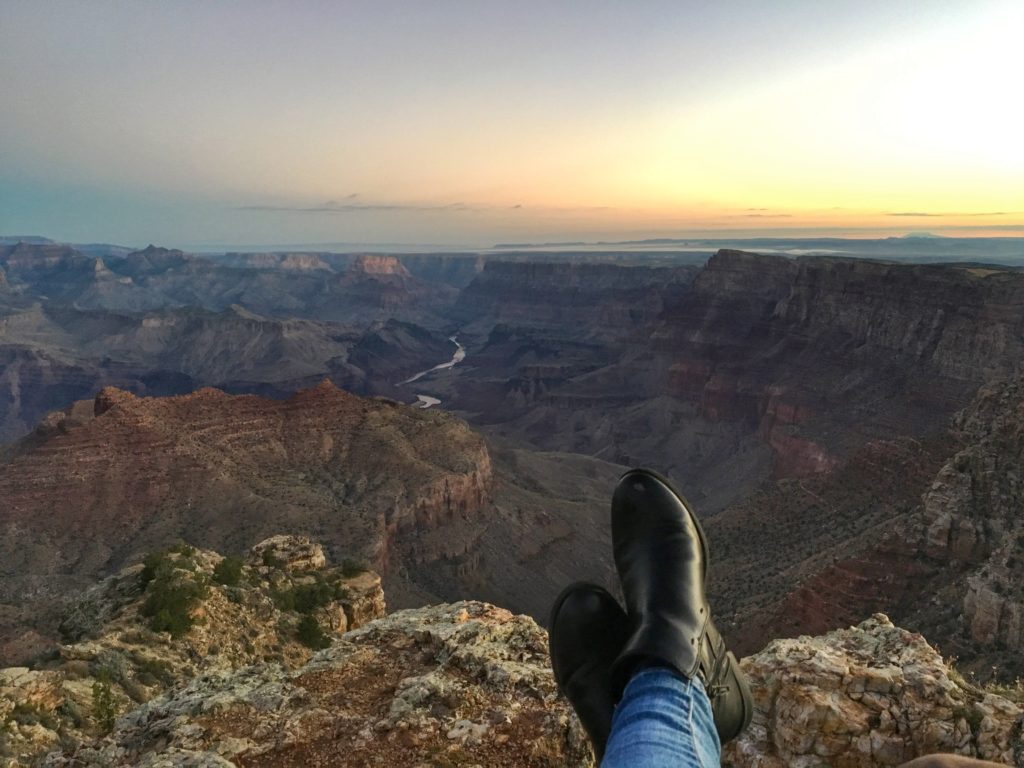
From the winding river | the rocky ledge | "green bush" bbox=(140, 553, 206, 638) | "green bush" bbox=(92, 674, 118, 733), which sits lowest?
the winding river

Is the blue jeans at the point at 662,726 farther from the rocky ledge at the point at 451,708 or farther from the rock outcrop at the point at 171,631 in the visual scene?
the rock outcrop at the point at 171,631

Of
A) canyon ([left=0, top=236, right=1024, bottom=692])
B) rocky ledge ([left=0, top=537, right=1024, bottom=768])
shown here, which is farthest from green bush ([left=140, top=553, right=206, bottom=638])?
canyon ([left=0, top=236, right=1024, bottom=692])

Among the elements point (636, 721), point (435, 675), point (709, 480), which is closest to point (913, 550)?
point (435, 675)

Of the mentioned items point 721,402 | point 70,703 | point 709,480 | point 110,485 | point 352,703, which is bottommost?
point 709,480

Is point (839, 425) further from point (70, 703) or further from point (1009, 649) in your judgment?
point (70, 703)

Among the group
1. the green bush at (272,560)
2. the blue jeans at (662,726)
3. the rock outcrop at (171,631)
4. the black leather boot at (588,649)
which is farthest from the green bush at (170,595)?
the blue jeans at (662,726)

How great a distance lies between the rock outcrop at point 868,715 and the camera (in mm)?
6641

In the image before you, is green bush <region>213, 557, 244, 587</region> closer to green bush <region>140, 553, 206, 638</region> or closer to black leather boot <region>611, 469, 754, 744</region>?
green bush <region>140, 553, 206, 638</region>

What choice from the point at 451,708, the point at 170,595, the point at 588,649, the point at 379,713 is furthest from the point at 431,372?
the point at 588,649

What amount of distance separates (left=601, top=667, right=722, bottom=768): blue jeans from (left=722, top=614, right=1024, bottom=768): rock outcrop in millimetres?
3121

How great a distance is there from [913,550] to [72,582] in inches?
1684

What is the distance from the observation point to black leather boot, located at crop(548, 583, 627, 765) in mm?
5113

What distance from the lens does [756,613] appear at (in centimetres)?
2638

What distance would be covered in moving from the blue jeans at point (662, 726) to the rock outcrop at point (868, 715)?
3.12 metres
